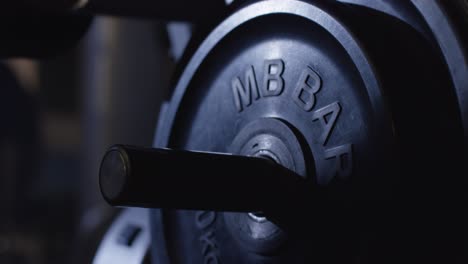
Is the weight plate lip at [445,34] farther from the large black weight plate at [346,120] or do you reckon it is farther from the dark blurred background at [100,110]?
the dark blurred background at [100,110]

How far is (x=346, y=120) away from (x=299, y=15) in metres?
0.07

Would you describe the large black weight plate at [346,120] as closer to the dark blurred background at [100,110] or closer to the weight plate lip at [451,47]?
the weight plate lip at [451,47]

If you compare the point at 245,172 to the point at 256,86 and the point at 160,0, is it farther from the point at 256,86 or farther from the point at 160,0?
the point at 160,0

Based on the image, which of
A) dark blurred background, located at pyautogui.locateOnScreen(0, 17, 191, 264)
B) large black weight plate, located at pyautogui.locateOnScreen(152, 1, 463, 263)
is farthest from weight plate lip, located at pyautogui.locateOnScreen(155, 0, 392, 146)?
dark blurred background, located at pyautogui.locateOnScreen(0, 17, 191, 264)

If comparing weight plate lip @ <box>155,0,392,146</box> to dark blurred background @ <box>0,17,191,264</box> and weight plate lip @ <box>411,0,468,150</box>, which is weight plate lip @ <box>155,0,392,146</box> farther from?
dark blurred background @ <box>0,17,191,264</box>

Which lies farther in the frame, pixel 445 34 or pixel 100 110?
pixel 100 110

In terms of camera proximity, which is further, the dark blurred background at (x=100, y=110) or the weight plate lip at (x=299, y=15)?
the dark blurred background at (x=100, y=110)

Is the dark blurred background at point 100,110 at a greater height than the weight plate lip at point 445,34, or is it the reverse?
the dark blurred background at point 100,110

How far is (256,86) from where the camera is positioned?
0.42 m

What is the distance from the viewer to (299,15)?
1.29 ft

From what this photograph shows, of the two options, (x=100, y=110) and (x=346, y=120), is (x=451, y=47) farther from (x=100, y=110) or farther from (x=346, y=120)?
(x=100, y=110)

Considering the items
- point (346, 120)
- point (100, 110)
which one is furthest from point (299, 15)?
point (100, 110)

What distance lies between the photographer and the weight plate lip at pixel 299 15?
0.35 m

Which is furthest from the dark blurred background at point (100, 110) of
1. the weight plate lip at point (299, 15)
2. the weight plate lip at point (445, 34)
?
the weight plate lip at point (445, 34)
